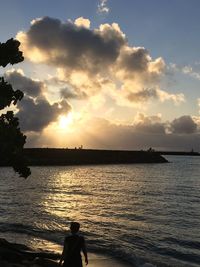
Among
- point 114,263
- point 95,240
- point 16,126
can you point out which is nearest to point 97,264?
point 114,263

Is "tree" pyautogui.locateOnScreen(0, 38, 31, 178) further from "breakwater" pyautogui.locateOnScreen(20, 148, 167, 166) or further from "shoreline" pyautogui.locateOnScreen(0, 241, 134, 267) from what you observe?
"breakwater" pyautogui.locateOnScreen(20, 148, 167, 166)

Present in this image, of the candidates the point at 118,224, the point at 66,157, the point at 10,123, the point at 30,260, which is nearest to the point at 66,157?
the point at 66,157

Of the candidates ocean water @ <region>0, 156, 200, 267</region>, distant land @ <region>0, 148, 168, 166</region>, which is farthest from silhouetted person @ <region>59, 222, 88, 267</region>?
distant land @ <region>0, 148, 168, 166</region>

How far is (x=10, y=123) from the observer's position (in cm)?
2505

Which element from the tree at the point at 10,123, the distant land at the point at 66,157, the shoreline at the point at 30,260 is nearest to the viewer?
the shoreline at the point at 30,260

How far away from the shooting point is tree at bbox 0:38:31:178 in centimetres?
2447

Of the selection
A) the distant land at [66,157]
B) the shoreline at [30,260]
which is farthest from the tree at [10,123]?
the distant land at [66,157]

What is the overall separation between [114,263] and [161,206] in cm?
2771

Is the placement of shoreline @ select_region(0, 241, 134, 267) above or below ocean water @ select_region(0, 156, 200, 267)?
above

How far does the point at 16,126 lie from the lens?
25.1 metres

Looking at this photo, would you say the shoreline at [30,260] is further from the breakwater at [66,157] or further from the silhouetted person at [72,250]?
the breakwater at [66,157]

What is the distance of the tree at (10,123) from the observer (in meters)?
24.5

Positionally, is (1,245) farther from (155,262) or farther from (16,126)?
(155,262)

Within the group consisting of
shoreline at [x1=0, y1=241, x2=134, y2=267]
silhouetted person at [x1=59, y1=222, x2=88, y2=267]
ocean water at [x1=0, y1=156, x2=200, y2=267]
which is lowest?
ocean water at [x1=0, y1=156, x2=200, y2=267]
